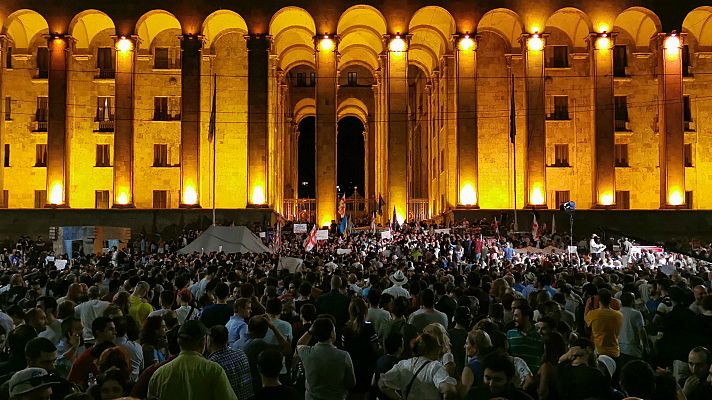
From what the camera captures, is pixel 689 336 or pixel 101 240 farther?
pixel 101 240

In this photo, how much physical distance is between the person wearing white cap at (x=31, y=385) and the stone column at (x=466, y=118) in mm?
42989

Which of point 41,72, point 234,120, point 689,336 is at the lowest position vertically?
point 689,336

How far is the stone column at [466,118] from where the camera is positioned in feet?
160

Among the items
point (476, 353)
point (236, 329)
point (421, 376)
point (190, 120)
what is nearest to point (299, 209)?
point (190, 120)

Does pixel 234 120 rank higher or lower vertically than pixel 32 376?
higher

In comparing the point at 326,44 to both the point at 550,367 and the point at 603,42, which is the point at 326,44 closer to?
the point at 603,42

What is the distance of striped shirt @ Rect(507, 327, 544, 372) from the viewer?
30.2ft

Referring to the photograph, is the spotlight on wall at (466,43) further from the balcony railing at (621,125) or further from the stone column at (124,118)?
the stone column at (124,118)

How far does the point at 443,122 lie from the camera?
53.4m

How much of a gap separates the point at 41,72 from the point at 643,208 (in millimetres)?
39813

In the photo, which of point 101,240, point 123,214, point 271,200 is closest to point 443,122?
point 271,200

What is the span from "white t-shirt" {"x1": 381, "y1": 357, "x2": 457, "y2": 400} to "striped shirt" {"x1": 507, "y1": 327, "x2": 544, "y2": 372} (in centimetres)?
201

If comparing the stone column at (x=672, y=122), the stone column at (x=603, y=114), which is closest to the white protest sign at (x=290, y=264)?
the stone column at (x=603, y=114)

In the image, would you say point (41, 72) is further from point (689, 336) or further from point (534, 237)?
point (689, 336)
